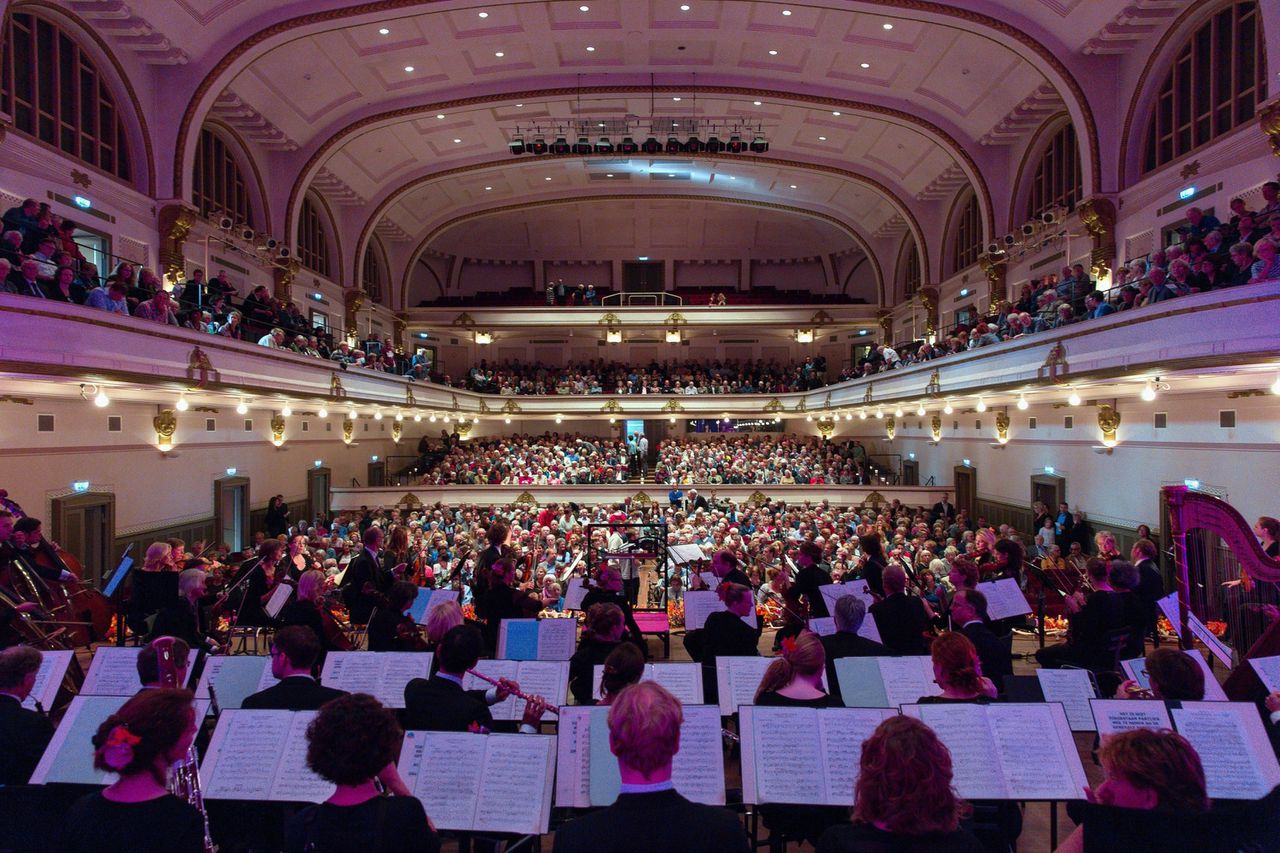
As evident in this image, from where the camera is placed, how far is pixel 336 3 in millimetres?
14734

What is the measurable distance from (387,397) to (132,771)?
17981mm

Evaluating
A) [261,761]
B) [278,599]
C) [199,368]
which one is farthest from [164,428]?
[261,761]

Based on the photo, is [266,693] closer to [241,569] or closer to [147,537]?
[241,569]

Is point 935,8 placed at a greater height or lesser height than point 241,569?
greater

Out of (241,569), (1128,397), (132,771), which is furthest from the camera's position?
(1128,397)

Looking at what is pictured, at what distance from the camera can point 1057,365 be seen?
458 inches

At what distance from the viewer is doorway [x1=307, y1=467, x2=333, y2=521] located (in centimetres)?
2027

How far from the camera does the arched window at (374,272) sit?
28.1 metres

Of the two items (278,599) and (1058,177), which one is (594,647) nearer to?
(278,599)

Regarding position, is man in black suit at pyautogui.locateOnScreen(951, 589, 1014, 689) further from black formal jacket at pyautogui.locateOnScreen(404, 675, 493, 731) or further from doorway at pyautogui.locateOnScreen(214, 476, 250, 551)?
doorway at pyautogui.locateOnScreen(214, 476, 250, 551)

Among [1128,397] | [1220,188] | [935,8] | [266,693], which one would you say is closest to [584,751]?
[266,693]

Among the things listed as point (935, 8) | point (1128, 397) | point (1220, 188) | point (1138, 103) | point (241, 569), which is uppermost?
point (935, 8)

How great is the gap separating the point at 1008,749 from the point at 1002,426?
15.6 m

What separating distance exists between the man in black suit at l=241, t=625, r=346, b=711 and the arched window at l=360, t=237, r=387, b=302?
25312 millimetres
